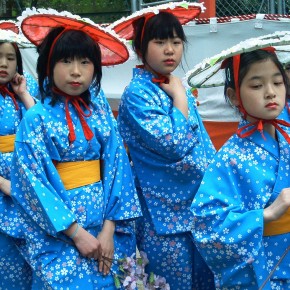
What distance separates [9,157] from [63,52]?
0.97 meters

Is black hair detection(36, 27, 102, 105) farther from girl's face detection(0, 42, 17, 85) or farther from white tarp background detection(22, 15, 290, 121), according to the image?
white tarp background detection(22, 15, 290, 121)

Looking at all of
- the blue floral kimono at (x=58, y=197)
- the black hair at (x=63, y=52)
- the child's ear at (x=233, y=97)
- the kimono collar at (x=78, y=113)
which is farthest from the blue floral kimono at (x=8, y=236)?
the child's ear at (x=233, y=97)

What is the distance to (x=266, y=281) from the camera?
8.69ft

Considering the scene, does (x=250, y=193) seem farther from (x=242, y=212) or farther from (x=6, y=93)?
(x=6, y=93)

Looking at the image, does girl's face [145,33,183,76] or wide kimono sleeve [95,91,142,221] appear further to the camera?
girl's face [145,33,183,76]

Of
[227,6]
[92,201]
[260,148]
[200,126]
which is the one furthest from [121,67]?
[260,148]

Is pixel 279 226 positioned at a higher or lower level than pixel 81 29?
lower

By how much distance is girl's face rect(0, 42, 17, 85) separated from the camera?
416 centimetres

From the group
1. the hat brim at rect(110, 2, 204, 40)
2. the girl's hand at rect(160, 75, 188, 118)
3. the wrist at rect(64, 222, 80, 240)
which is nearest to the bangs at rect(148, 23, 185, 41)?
the hat brim at rect(110, 2, 204, 40)

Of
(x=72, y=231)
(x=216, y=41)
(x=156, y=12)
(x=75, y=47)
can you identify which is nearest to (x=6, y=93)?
(x=75, y=47)

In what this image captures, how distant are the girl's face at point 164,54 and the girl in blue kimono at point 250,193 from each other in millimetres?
856

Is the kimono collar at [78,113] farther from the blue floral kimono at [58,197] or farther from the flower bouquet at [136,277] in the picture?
the flower bouquet at [136,277]

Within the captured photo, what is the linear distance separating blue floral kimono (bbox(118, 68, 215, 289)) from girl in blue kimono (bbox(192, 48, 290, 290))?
0.74 m

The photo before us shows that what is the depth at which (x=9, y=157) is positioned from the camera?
4.04m
